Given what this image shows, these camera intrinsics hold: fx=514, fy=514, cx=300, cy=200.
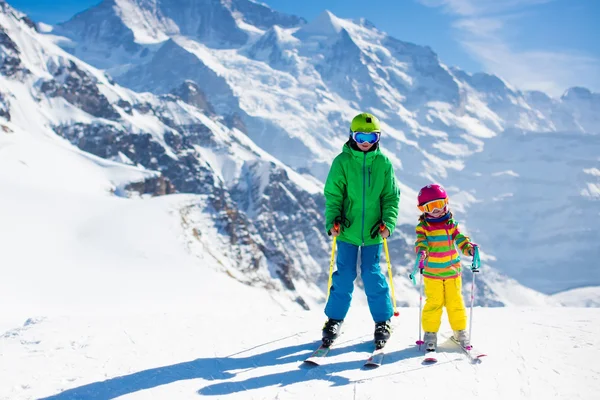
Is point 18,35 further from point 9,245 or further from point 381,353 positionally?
point 381,353

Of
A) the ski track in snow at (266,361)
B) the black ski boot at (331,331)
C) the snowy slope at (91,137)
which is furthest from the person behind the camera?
the snowy slope at (91,137)

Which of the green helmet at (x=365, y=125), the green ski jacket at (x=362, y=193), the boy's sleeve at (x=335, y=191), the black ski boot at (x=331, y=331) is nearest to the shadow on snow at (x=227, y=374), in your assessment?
the black ski boot at (x=331, y=331)

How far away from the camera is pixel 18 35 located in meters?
174

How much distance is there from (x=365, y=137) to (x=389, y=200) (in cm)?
97

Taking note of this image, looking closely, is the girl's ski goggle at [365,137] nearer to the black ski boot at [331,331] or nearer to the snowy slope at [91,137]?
the black ski boot at [331,331]

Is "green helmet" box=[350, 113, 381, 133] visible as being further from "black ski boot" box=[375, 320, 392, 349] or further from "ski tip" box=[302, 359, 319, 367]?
"ski tip" box=[302, 359, 319, 367]

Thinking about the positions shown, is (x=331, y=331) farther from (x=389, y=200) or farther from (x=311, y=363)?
(x=389, y=200)

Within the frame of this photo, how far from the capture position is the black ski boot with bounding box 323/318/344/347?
7.38 m

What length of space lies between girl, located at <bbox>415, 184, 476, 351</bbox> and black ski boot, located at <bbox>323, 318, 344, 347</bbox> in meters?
1.26

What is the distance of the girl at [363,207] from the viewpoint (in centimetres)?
726

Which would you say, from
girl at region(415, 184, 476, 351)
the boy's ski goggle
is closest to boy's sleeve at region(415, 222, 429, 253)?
girl at region(415, 184, 476, 351)

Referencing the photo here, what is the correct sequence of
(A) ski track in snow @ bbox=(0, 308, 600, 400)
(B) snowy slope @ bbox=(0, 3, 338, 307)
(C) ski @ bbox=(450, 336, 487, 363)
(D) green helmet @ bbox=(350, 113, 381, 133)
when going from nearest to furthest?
(A) ski track in snow @ bbox=(0, 308, 600, 400), (C) ski @ bbox=(450, 336, 487, 363), (D) green helmet @ bbox=(350, 113, 381, 133), (B) snowy slope @ bbox=(0, 3, 338, 307)

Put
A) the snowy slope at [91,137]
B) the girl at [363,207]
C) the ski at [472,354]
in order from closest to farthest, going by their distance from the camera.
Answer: the ski at [472,354]
the girl at [363,207]
the snowy slope at [91,137]

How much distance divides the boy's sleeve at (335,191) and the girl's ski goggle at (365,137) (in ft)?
1.31
